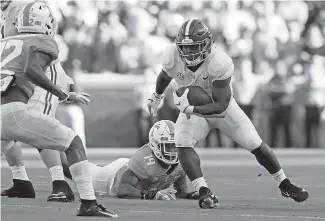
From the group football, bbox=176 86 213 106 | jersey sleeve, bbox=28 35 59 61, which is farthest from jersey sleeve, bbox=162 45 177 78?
jersey sleeve, bbox=28 35 59 61

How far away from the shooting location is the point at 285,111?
1945cm

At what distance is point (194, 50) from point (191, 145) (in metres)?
0.79

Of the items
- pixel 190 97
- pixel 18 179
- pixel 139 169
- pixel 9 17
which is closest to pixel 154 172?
pixel 139 169

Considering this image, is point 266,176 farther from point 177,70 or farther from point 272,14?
point 272,14

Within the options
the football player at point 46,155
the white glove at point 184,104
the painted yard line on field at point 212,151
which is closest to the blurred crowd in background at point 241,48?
the painted yard line on field at point 212,151

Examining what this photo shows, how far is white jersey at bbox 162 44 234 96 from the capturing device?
7.99 meters

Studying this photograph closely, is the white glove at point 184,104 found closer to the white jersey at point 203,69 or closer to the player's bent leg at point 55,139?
the white jersey at point 203,69

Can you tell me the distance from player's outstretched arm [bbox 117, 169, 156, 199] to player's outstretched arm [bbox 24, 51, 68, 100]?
6.96 ft

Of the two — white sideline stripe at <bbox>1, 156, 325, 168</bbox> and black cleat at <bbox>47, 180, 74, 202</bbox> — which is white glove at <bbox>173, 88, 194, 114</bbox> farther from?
white sideline stripe at <bbox>1, 156, 325, 168</bbox>

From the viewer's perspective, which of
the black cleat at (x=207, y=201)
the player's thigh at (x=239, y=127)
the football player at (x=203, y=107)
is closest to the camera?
the black cleat at (x=207, y=201)

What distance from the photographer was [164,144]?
8.62 meters

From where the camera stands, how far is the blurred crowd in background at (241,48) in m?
19.2

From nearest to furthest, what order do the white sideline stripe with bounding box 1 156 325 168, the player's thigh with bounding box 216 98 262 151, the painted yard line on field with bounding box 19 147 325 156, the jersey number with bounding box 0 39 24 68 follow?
the jersey number with bounding box 0 39 24 68 → the player's thigh with bounding box 216 98 262 151 → the white sideline stripe with bounding box 1 156 325 168 → the painted yard line on field with bounding box 19 147 325 156

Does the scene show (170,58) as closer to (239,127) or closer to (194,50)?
(194,50)
